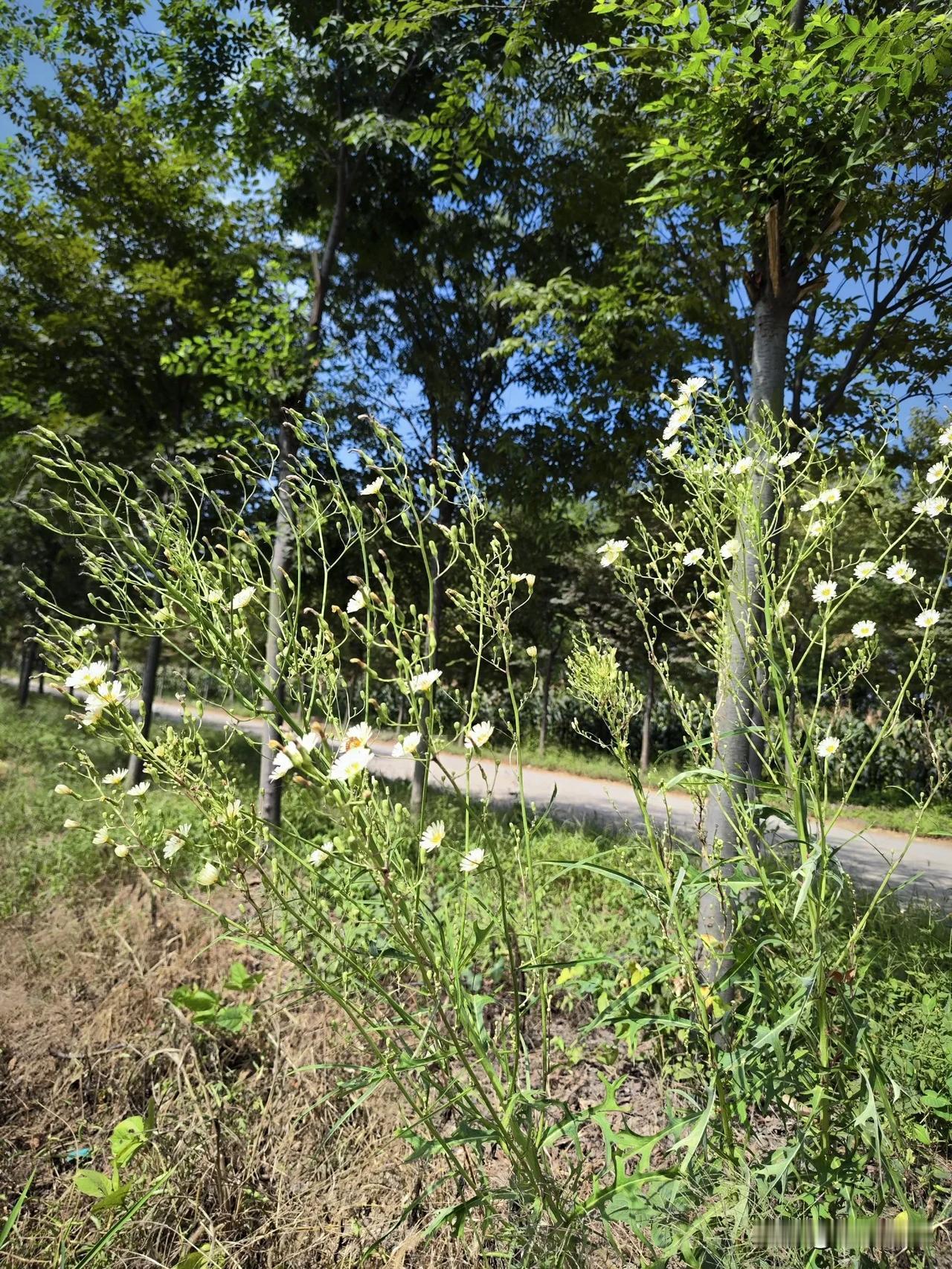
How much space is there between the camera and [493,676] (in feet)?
46.7

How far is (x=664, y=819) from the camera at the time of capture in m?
6.93

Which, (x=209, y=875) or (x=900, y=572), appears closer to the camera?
(x=209, y=875)

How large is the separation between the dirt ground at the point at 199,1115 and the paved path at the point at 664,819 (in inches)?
50.9

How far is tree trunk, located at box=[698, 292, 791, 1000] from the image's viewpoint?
172 centimetres

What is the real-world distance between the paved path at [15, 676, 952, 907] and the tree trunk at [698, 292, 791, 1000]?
3.67ft

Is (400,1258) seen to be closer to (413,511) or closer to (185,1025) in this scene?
(185,1025)

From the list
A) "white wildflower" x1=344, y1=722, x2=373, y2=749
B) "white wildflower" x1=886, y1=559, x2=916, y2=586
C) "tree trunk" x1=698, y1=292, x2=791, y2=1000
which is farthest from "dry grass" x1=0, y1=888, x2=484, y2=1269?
"white wildflower" x1=886, y1=559, x2=916, y2=586

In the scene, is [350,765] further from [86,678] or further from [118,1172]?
[118,1172]

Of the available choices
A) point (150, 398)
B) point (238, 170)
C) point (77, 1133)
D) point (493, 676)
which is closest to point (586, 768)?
point (493, 676)

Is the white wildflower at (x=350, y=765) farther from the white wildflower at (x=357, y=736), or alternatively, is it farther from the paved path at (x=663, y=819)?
the paved path at (x=663, y=819)

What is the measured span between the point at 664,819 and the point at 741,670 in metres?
4.74

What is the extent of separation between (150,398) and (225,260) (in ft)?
5.53

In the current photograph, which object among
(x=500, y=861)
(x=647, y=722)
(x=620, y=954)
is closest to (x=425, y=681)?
(x=500, y=861)

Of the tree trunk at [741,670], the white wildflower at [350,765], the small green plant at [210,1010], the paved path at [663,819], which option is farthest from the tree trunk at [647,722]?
the white wildflower at [350,765]
